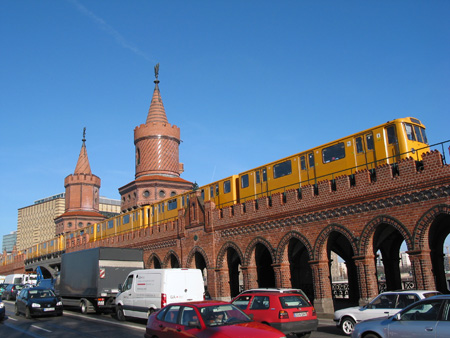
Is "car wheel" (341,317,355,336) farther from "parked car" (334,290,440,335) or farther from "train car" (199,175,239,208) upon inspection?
"train car" (199,175,239,208)

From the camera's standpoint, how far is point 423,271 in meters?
15.9

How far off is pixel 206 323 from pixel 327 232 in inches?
475

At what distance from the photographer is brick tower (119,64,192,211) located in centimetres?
4325

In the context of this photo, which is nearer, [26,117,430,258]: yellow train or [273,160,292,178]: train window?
[26,117,430,258]: yellow train

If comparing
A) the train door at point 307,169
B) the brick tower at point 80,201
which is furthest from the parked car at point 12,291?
the train door at point 307,169

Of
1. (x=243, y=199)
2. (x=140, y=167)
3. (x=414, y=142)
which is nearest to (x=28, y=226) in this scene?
(x=140, y=167)

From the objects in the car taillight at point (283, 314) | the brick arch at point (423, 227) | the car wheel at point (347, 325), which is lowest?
the car wheel at point (347, 325)

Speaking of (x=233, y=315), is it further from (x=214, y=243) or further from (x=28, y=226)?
(x=28, y=226)

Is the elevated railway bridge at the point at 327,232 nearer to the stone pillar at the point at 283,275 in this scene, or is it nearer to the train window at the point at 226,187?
the stone pillar at the point at 283,275

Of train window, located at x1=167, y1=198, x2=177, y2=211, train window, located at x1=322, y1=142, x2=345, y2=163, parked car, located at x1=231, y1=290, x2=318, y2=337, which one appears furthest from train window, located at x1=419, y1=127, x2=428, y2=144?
train window, located at x1=167, y1=198, x2=177, y2=211

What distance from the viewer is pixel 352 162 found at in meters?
19.1

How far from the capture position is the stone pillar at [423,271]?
1587 cm

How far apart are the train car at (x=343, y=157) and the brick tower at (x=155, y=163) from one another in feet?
66.3

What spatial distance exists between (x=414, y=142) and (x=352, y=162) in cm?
263
